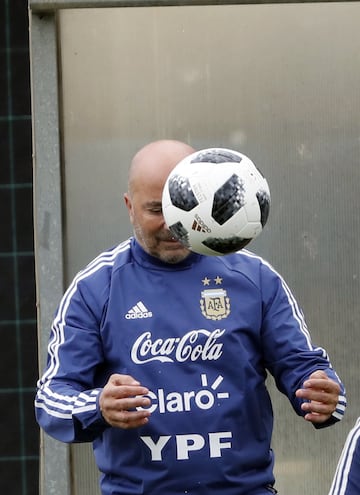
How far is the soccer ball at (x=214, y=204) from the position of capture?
437cm

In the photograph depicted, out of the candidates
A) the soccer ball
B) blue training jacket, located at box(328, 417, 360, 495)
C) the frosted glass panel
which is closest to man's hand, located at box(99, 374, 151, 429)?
the soccer ball

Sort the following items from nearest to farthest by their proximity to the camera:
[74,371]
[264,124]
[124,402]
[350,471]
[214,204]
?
[350,471]
[124,402]
[214,204]
[74,371]
[264,124]

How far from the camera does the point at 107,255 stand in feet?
15.7

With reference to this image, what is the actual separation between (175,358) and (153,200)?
0.52 m

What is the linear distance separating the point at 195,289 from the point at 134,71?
158cm

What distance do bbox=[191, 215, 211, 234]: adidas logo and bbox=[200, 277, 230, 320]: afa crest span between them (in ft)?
1.13

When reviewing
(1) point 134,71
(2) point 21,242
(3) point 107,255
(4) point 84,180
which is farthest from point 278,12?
(2) point 21,242

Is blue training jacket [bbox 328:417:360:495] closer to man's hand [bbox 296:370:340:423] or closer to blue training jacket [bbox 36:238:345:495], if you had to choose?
man's hand [bbox 296:370:340:423]

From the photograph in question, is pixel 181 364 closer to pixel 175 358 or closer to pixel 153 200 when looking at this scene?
pixel 175 358

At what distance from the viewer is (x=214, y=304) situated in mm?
4645

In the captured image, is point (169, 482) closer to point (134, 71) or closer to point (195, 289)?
point (195, 289)

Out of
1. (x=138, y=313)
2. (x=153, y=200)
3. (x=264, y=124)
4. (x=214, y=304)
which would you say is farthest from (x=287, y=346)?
(x=264, y=124)

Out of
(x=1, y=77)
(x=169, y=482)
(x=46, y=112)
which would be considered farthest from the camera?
(x=1, y=77)

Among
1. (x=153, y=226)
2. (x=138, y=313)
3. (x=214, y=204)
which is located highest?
(x=214, y=204)
